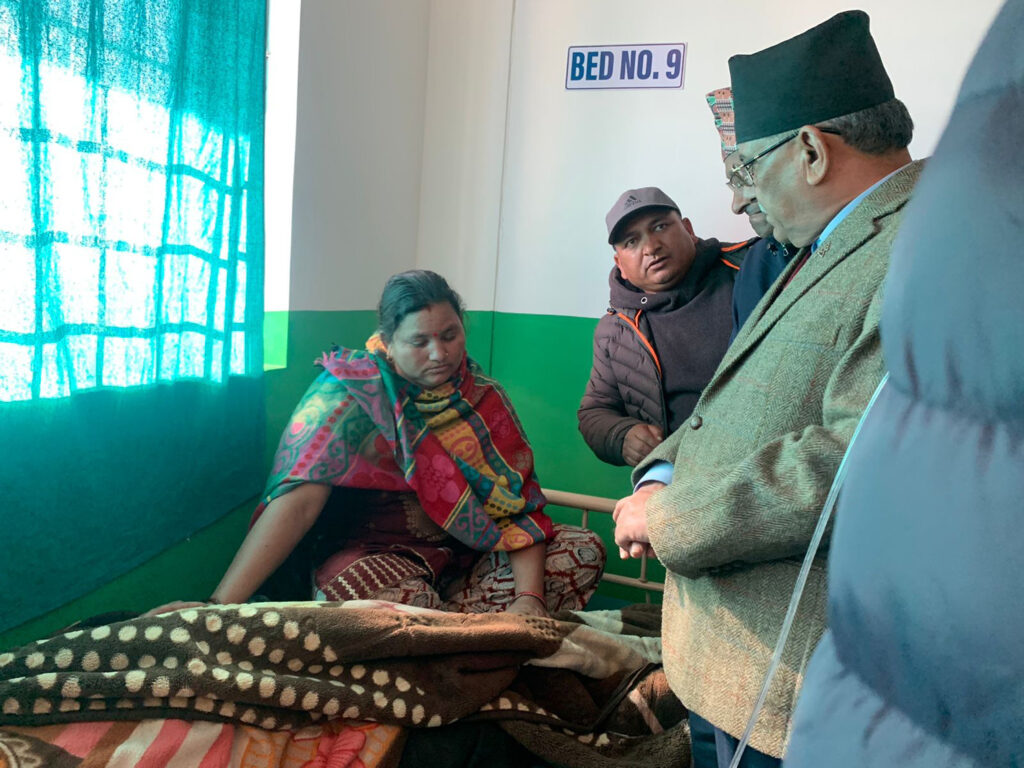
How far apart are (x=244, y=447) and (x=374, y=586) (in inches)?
22.7

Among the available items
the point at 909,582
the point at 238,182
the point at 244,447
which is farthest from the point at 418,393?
the point at 909,582

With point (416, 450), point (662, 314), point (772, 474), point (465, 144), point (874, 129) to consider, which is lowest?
point (416, 450)

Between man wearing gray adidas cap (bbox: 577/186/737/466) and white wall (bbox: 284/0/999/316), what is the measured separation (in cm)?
71

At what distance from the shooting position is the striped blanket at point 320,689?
53.4 inches

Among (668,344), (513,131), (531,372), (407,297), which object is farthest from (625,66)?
(407,297)

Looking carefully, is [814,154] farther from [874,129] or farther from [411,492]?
[411,492]

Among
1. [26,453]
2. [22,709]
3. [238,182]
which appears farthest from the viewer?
[238,182]

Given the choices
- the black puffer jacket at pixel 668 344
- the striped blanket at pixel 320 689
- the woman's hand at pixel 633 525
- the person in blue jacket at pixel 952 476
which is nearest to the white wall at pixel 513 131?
the black puffer jacket at pixel 668 344

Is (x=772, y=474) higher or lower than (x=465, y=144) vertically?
lower

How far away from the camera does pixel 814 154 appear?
3.86ft

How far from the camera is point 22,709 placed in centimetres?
133

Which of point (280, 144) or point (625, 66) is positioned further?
point (625, 66)

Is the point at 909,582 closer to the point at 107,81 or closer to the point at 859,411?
the point at 859,411

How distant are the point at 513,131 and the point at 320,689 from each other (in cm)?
234
